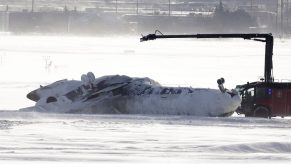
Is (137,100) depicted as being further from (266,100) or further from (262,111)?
(266,100)

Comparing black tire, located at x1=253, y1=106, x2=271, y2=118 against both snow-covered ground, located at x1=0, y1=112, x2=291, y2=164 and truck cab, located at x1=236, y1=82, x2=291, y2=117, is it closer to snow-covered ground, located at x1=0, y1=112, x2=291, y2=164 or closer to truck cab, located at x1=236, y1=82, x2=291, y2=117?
truck cab, located at x1=236, y1=82, x2=291, y2=117

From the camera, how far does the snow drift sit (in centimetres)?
4366

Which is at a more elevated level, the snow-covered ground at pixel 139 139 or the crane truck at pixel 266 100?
the crane truck at pixel 266 100

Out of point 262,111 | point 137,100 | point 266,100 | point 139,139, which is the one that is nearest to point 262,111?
point 262,111

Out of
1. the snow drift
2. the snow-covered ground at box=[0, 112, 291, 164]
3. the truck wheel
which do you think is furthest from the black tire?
the snow-covered ground at box=[0, 112, 291, 164]

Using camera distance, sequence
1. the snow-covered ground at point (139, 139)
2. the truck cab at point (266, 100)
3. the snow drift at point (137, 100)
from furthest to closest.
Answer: the truck cab at point (266, 100)
the snow drift at point (137, 100)
the snow-covered ground at point (139, 139)

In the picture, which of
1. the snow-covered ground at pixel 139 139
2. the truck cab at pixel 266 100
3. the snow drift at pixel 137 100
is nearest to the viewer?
the snow-covered ground at pixel 139 139

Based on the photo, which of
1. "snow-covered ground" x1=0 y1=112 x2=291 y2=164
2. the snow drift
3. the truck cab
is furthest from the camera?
the truck cab

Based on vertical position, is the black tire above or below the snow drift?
below

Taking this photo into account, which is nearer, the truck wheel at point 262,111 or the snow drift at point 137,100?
the snow drift at point 137,100

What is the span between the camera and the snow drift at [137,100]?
43.7 metres

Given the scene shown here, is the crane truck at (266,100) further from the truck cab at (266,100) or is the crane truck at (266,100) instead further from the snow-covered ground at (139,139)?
the snow-covered ground at (139,139)

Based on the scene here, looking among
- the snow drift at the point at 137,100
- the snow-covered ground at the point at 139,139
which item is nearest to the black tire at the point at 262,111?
the snow drift at the point at 137,100

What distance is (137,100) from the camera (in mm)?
44000
